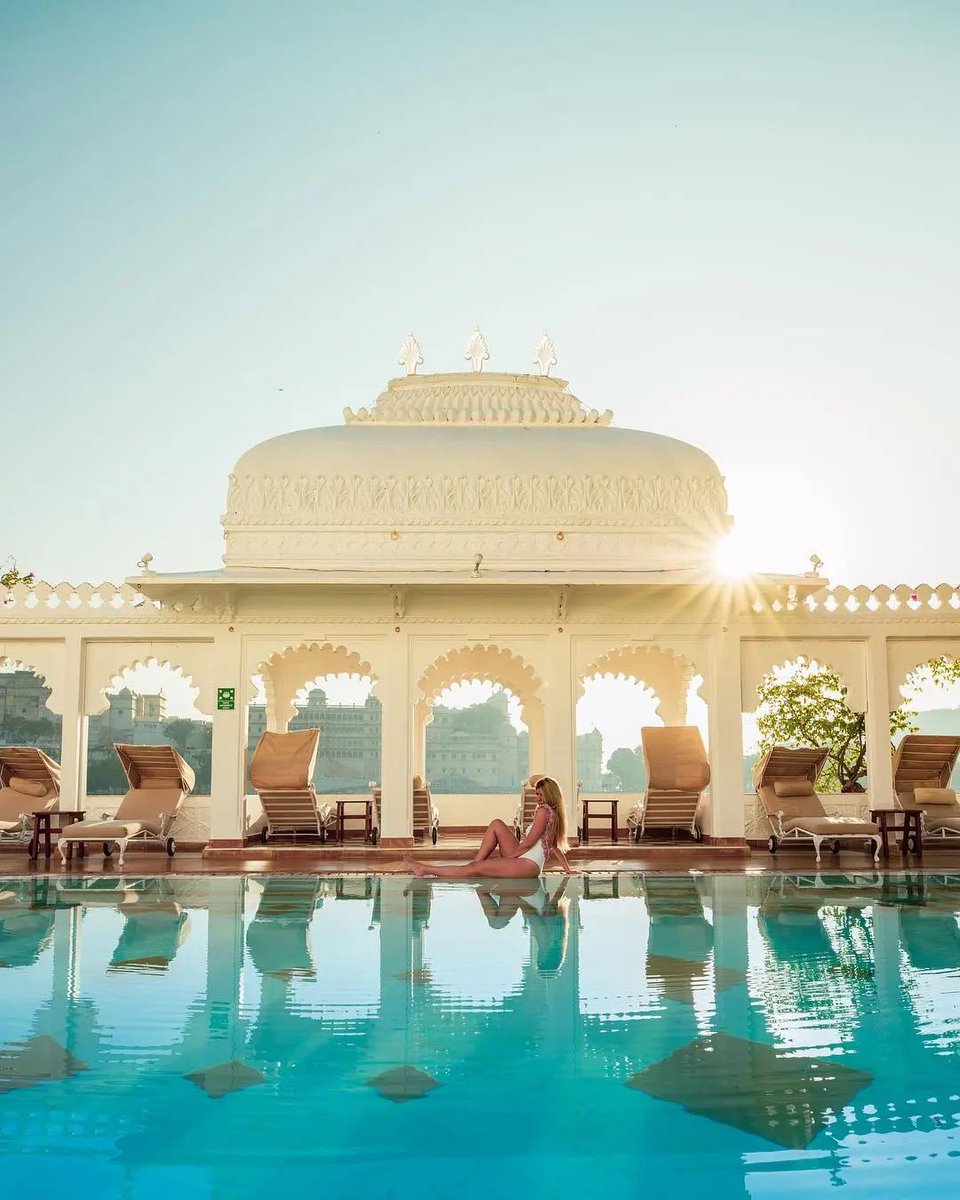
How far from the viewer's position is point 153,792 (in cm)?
1407

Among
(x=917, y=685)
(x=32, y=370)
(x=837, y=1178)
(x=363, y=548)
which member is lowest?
(x=837, y=1178)

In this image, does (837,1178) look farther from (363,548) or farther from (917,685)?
(917,685)

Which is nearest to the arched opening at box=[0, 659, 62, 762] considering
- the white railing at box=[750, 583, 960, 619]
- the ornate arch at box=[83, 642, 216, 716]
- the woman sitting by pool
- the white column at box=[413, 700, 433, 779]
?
the white column at box=[413, 700, 433, 779]

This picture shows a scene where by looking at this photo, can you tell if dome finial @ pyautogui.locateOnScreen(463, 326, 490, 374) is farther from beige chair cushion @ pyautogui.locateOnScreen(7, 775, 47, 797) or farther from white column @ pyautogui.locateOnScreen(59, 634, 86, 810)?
beige chair cushion @ pyautogui.locateOnScreen(7, 775, 47, 797)

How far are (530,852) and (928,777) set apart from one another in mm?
6589

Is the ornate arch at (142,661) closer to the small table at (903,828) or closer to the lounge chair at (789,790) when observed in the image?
the lounge chair at (789,790)

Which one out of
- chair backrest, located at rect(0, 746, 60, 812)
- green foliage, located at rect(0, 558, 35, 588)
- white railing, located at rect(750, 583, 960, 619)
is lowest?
chair backrest, located at rect(0, 746, 60, 812)

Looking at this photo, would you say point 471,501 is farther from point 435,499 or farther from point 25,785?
point 25,785

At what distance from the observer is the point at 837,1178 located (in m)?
3.67

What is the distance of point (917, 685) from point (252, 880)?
14060mm

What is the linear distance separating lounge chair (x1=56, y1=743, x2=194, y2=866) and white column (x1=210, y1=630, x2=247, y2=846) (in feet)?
1.66

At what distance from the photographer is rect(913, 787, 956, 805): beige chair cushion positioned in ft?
47.1

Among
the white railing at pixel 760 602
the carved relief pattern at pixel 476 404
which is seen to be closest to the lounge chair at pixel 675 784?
the white railing at pixel 760 602

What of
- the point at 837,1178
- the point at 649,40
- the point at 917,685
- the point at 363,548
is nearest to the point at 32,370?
the point at 363,548
